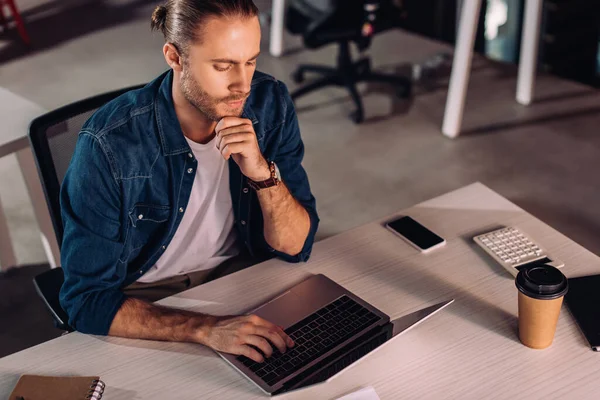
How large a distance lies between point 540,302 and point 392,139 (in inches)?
93.9

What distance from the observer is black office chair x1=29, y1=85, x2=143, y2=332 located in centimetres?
161

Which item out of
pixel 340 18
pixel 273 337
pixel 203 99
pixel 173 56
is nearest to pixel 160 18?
pixel 173 56

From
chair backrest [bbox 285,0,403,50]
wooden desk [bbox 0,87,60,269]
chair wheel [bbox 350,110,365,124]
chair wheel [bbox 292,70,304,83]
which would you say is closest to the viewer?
wooden desk [bbox 0,87,60,269]

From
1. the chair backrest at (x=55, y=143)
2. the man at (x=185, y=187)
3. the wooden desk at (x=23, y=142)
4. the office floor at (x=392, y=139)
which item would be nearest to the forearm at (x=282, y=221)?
the man at (x=185, y=187)

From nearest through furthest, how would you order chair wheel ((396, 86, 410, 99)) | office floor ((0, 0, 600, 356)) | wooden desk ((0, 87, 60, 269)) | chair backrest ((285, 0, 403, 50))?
A: wooden desk ((0, 87, 60, 269)) < office floor ((0, 0, 600, 356)) < chair backrest ((285, 0, 403, 50)) < chair wheel ((396, 86, 410, 99))

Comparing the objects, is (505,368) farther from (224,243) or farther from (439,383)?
(224,243)

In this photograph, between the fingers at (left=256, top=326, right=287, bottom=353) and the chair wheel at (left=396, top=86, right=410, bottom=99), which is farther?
the chair wheel at (left=396, top=86, right=410, bottom=99)

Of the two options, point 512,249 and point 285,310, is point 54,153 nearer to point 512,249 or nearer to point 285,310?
point 285,310

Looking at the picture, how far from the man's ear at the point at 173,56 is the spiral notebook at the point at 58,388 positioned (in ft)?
2.12

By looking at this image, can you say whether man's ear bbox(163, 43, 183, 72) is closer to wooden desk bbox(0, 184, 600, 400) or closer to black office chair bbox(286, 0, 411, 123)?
wooden desk bbox(0, 184, 600, 400)

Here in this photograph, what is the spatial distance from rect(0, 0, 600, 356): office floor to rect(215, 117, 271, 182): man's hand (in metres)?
1.28

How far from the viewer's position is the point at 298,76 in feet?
13.8

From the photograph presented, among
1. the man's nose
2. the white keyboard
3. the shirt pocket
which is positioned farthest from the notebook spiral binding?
the white keyboard

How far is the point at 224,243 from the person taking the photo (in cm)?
182
